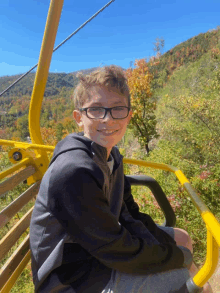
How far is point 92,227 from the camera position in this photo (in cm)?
76

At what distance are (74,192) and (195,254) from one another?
198 cm

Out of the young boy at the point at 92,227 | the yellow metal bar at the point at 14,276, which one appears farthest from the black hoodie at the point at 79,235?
the yellow metal bar at the point at 14,276

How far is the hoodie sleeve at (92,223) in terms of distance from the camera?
73 centimetres

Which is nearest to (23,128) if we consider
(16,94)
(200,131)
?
(16,94)

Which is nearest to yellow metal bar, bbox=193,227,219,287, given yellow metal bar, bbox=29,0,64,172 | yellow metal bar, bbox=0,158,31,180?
yellow metal bar, bbox=0,158,31,180

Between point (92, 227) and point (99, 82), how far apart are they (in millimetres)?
658

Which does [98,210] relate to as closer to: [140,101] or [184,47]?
[140,101]

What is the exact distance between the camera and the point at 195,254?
2107mm

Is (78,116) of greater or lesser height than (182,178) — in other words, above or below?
above

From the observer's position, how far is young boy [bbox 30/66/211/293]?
75 cm

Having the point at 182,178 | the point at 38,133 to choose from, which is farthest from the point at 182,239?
Answer: the point at 38,133

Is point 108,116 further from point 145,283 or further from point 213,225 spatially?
point 145,283

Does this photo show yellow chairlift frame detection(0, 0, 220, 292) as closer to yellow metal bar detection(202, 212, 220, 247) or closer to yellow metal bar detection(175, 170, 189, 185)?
yellow metal bar detection(175, 170, 189, 185)

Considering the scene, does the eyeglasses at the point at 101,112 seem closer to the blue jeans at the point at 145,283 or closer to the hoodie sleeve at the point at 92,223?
the hoodie sleeve at the point at 92,223
